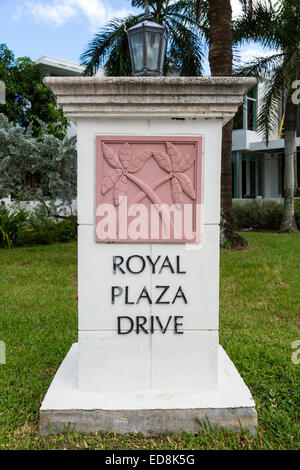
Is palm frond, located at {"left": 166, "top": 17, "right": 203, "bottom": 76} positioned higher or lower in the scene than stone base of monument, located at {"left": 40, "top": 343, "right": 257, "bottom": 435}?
higher

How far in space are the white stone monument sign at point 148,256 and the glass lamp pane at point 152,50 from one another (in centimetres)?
62

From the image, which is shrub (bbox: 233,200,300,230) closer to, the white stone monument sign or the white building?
the white building

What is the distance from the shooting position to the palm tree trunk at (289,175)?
12.6 m

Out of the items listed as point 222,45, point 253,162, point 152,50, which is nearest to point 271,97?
point 222,45

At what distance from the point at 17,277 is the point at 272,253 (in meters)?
4.88

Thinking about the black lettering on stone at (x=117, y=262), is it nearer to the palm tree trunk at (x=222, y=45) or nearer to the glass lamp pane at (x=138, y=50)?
the glass lamp pane at (x=138, y=50)

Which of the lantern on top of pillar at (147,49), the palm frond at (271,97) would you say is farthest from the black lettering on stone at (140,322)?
the palm frond at (271,97)

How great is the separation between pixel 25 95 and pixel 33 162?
682 centimetres

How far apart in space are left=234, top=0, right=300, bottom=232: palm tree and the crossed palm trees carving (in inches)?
314

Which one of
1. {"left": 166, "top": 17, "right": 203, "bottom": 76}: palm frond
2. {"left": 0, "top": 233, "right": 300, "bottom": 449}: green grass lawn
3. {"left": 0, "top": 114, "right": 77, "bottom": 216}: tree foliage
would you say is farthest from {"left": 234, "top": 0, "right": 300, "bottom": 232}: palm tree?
{"left": 0, "top": 114, "right": 77, "bottom": 216}: tree foliage

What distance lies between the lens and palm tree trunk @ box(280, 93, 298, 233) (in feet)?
41.5

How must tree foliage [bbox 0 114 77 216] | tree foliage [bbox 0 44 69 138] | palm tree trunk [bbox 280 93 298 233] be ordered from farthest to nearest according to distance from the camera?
tree foliage [bbox 0 44 69 138] < palm tree trunk [bbox 280 93 298 233] < tree foliage [bbox 0 114 77 216]

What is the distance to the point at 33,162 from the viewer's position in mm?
8719
